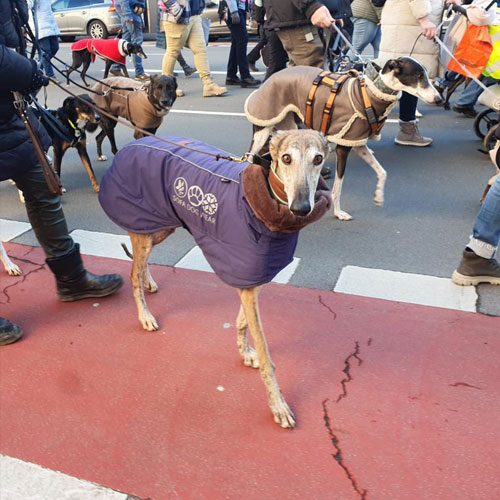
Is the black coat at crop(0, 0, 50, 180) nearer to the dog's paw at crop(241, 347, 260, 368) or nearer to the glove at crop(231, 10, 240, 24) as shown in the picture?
the dog's paw at crop(241, 347, 260, 368)

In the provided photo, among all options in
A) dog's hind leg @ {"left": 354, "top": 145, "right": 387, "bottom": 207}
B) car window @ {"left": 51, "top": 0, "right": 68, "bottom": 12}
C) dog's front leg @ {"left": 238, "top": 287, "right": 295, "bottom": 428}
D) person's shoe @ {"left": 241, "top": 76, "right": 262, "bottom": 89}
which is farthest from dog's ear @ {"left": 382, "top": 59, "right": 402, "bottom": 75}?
car window @ {"left": 51, "top": 0, "right": 68, "bottom": 12}

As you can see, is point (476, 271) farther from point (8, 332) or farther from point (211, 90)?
point (211, 90)

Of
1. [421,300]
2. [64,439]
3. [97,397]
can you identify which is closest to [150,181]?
[97,397]

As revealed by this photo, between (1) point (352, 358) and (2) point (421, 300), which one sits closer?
(1) point (352, 358)

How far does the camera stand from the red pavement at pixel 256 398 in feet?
8.42

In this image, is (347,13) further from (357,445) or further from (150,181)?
(357,445)

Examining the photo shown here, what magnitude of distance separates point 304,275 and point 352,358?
1.07m

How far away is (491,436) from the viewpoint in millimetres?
2744

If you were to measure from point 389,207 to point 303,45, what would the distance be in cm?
233

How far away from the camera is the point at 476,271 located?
3982 millimetres

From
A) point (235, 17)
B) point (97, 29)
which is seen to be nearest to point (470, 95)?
point (235, 17)

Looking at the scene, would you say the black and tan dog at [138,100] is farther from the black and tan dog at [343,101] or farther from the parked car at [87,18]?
the parked car at [87,18]

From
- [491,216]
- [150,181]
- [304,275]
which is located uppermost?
[150,181]

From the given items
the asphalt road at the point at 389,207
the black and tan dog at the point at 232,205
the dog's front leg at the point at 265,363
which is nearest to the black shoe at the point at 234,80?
the asphalt road at the point at 389,207
